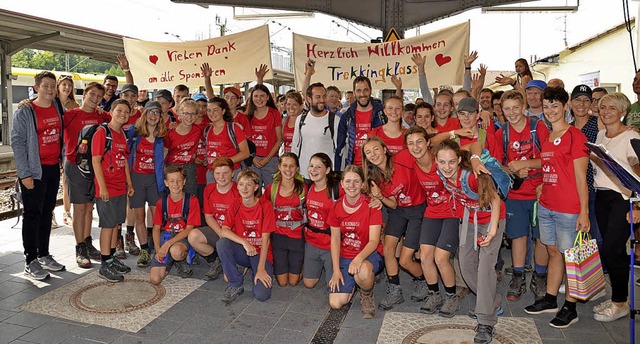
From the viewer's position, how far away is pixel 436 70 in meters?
7.09

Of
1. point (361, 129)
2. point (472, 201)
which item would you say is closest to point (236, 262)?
point (361, 129)

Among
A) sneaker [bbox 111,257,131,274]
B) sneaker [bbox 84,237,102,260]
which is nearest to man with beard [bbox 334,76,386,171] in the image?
sneaker [bbox 111,257,131,274]

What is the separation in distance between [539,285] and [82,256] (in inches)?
199

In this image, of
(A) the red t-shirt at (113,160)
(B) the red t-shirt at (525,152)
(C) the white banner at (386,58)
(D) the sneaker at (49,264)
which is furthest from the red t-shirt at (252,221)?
(C) the white banner at (386,58)

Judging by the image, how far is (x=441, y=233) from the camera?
441 centimetres

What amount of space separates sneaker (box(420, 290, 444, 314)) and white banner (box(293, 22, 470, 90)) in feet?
11.5

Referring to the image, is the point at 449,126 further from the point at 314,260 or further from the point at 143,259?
the point at 143,259

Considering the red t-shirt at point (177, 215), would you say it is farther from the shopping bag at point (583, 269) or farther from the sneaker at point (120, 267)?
the shopping bag at point (583, 269)

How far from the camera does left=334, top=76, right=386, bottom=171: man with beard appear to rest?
5.57 meters

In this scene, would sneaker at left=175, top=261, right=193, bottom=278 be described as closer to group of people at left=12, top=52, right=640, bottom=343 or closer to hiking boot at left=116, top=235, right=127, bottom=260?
group of people at left=12, top=52, right=640, bottom=343

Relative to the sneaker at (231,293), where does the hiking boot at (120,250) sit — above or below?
above

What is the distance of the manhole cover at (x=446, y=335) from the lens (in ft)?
12.8

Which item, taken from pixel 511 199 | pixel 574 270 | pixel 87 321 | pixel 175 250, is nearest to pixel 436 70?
pixel 511 199

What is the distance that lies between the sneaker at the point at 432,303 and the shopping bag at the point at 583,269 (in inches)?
44.2
